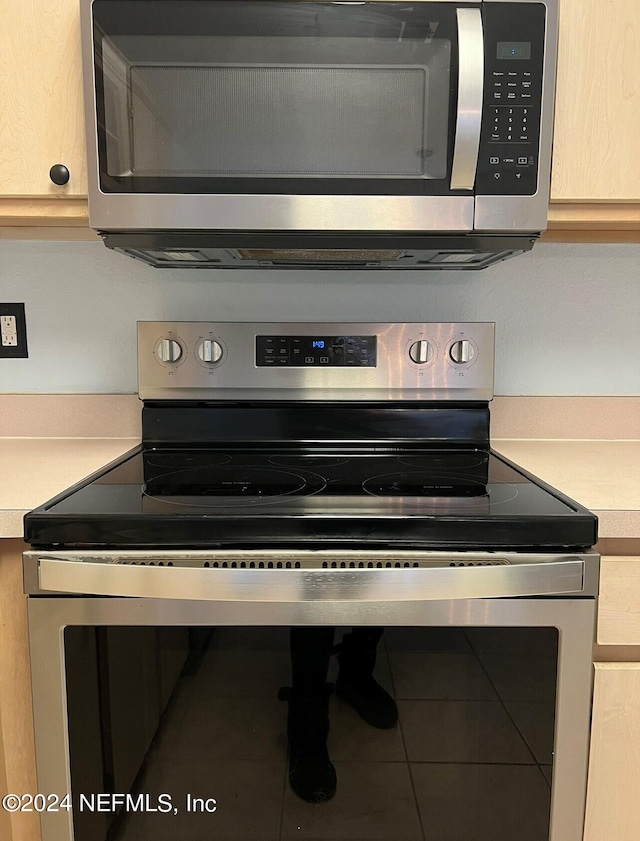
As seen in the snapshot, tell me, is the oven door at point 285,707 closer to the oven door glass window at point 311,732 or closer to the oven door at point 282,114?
the oven door glass window at point 311,732

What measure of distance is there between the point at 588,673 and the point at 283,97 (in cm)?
100

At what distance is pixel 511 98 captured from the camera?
0.98 m

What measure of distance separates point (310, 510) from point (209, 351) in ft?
1.72

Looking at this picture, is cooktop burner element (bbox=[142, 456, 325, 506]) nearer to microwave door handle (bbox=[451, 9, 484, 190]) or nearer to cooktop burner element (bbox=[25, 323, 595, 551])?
cooktop burner element (bbox=[25, 323, 595, 551])

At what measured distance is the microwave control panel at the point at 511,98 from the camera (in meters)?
0.95

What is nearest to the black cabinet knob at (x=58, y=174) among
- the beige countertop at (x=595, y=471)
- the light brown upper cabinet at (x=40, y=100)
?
the light brown upper cabinet at (x=40, y=100)

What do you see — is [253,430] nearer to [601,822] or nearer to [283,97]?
[283,97]

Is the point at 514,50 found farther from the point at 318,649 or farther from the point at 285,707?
the point at 285,707

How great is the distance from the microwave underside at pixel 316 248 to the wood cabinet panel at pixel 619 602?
0.56 metres

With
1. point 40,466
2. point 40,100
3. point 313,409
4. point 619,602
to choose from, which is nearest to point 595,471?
point 619,602

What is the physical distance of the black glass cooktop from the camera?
838mm

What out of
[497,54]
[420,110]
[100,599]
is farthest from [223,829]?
[497,54]

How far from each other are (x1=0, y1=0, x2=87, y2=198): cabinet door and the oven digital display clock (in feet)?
1.50

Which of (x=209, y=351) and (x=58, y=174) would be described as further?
(x=209, y=351)
